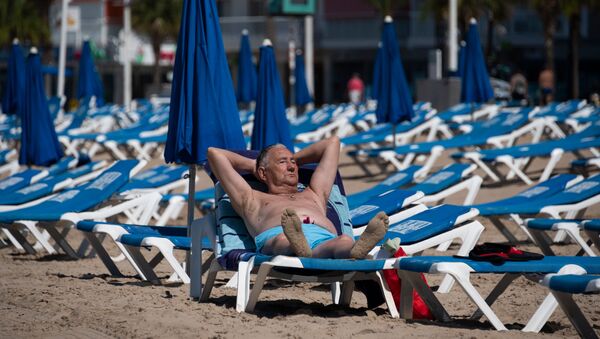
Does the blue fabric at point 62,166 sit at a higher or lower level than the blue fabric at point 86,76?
lower

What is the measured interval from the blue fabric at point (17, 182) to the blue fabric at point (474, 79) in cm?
849

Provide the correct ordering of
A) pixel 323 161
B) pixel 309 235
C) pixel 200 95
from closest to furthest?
pixel 309 235 → pixel 323 161 → pixel 200 95

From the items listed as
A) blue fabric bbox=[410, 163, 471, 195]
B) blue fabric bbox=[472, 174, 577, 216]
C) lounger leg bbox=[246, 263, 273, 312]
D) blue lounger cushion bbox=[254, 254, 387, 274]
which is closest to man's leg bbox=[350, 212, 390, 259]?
blue lounger cushion bbox=[254, 254, 387, 274]

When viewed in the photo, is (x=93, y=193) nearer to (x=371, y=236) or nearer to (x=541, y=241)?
(x=541, y=241)

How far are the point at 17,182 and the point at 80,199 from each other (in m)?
2.12

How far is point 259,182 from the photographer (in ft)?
21.2

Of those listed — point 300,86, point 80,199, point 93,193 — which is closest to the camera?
point 80,199

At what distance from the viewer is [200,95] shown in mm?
6930

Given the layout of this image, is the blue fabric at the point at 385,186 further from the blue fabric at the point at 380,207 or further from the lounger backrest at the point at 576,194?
the lounger backrest at the point at 576,194

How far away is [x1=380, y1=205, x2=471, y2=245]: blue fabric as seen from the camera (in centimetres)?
643

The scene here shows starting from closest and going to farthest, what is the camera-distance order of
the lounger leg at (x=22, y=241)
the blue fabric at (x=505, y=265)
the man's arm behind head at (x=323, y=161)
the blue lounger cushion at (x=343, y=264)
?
the blue fabric at (x=505, y=265), the blue lounger cushion at (x=343, y=264), the man's arm behind head at (x=323, y=161), the lounger leg at (x=22, y=241)

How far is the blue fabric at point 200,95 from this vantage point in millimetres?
6910

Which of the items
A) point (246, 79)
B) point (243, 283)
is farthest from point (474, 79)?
point (243, 283)

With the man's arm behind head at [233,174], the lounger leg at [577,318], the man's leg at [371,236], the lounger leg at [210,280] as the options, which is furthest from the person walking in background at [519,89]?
the lounger leg at [577,318]
